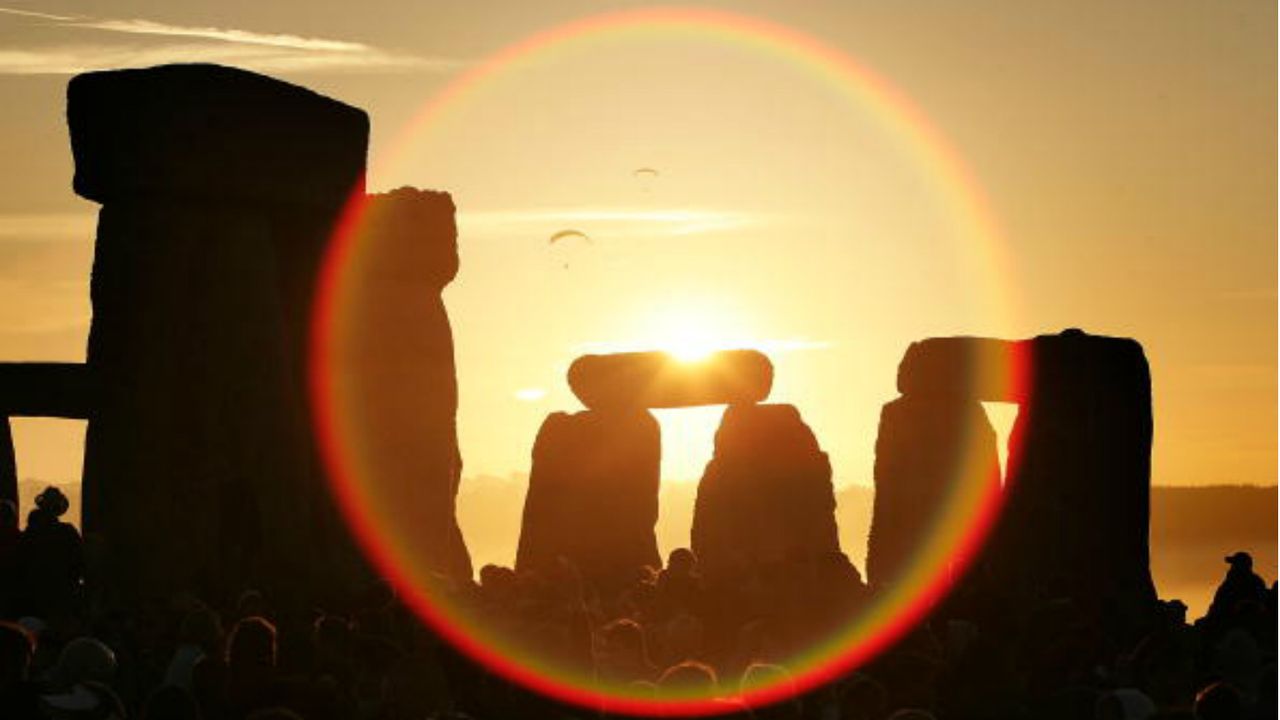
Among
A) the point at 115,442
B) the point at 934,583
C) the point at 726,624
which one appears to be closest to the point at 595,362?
the point at 934,583

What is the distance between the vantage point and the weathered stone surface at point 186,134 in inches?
541

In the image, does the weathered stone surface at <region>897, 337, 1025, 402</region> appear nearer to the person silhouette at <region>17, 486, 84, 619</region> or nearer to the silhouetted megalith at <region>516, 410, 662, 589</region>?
the silhouetted megalith at <region>516, 410, 662, 589</region>

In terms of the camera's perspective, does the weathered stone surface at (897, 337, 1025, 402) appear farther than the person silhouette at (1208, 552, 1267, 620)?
Yes

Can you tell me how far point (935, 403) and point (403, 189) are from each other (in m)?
6.15

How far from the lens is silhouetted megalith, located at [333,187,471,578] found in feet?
61.6

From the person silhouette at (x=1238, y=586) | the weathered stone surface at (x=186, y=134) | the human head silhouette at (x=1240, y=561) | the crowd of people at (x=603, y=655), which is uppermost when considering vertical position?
the weathered stone surface at (x=186, y=134)

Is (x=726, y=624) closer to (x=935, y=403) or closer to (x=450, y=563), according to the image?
(x=450, y=563)

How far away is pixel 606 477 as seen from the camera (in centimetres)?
2297

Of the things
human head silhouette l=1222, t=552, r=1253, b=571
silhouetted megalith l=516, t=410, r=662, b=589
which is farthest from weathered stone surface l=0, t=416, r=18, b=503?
human head silhouette l=1222, t=552, r=1253, b=571

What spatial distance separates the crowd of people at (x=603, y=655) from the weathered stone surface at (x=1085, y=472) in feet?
17.2

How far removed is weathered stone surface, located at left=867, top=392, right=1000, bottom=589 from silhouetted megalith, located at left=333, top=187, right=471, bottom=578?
4672mm

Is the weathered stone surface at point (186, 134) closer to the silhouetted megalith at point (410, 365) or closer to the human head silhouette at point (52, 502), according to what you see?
the human head silhouette at point (52, 502)

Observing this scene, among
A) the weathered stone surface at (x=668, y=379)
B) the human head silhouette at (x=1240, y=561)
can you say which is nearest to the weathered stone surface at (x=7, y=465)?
the weathered stone surface at (x=668, y=379)

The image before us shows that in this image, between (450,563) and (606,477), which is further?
(606,477)
